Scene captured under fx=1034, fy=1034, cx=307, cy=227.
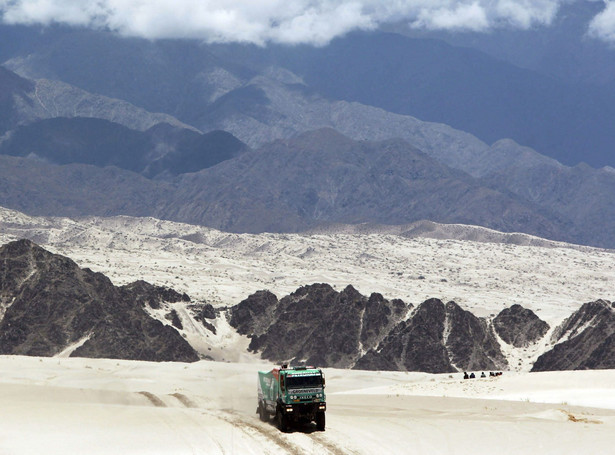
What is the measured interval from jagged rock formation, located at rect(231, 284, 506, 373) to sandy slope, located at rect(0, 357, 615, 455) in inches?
2916

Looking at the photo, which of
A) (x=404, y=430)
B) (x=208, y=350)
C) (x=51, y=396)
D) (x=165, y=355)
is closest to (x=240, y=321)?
(x=208, y=350)

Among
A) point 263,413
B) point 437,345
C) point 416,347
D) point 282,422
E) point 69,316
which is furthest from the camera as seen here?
point 437,345

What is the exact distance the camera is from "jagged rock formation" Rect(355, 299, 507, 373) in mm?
146750

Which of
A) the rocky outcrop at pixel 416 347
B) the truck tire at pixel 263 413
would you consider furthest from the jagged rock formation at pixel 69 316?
the truck tire at pixel 263 413

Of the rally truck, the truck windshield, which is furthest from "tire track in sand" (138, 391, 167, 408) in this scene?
the truck windshield

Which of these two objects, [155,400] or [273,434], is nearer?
[273,434]

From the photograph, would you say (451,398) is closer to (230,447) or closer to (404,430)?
(404,430)

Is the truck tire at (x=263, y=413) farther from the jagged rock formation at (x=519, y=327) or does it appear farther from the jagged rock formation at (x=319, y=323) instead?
the jagged rock formation at (x=519, y=327)

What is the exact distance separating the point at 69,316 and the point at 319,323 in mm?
40598

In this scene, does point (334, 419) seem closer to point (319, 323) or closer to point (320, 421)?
point (320, 421)

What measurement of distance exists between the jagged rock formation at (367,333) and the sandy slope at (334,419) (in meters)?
74.1

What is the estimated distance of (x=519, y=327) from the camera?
163m

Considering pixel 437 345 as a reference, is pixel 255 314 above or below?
above

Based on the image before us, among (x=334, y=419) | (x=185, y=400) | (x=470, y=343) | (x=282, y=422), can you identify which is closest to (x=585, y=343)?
(x=470, y=343)
